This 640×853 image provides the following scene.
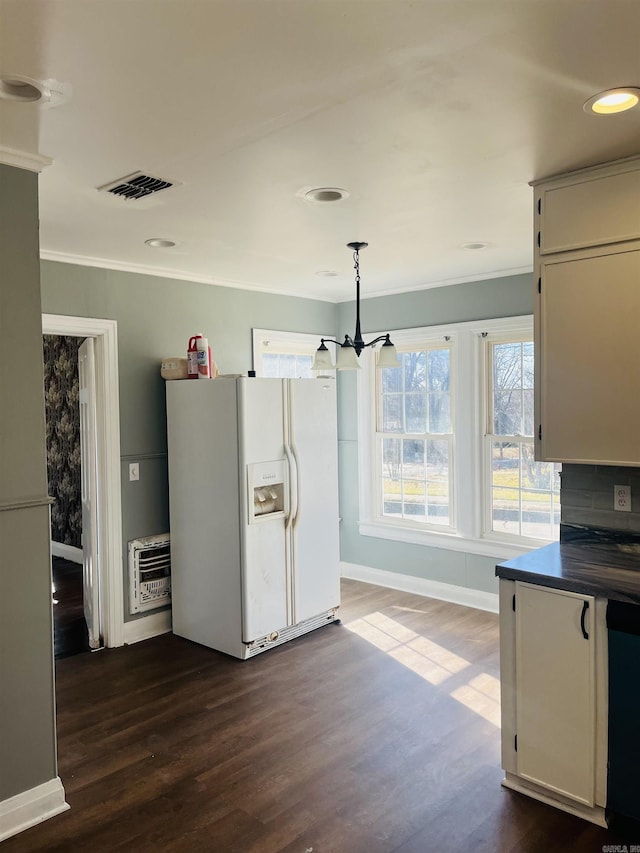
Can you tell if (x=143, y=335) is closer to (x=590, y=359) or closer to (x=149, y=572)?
(x=149, y=572)

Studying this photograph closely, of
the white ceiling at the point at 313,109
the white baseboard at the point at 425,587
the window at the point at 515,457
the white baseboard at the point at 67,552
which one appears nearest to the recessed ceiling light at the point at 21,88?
the white ceiling at the point at 313,109

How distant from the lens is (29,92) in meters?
1.84

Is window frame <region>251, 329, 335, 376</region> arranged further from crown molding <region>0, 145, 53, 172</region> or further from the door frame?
crown molding <region>0, 145, 53, 172</region>

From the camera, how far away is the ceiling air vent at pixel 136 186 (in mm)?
2561

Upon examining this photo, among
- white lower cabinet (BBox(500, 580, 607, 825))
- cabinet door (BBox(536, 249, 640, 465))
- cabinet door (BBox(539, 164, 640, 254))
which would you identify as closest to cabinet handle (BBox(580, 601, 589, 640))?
white lower cabinet (BBox(500, 580, 607, 825))

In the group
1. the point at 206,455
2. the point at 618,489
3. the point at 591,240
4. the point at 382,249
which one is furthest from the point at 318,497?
the point at 591,240

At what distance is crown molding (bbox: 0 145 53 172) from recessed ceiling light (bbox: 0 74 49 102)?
0.42 m

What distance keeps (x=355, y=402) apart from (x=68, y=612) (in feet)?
9.51

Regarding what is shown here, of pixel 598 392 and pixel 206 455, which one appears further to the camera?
pixel 206 455

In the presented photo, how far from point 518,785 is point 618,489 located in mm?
1291

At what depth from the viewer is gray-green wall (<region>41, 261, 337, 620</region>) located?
3.93 meters

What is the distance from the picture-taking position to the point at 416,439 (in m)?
5.27

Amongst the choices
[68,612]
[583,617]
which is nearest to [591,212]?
[583,617]

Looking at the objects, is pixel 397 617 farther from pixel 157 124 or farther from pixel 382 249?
pixel 157 124
